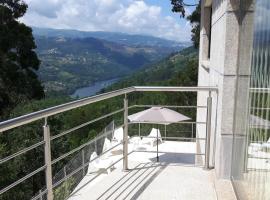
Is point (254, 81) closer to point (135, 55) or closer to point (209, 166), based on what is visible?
point (209, 166)

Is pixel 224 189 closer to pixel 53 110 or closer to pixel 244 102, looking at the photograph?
pixel 244 102

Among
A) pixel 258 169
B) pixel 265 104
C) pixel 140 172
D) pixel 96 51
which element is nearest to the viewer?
pixel 265 104

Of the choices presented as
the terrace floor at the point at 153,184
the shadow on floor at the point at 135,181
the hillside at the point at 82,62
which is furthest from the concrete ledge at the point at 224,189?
the hillside at the point at 82,62

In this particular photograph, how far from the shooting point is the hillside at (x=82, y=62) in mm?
92031

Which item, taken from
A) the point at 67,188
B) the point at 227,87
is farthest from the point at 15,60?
the point at 227,87

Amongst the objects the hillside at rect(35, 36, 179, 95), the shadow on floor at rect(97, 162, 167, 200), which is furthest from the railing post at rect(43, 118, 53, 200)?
the hillside at rect(35, 36, 179, 95)

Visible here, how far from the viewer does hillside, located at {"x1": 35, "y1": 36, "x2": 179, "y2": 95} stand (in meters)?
92.0

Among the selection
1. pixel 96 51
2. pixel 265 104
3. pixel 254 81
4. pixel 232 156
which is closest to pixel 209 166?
pixel 232 156

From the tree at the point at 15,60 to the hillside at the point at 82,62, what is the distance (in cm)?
→ 2978

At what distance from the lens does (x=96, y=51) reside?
17100 cm

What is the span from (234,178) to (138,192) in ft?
3.16

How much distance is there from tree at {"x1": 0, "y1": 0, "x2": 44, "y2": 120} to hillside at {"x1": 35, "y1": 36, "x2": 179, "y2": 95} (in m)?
29.8

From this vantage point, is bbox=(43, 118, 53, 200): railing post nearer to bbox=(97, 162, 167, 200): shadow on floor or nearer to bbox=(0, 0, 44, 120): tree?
bbox=(97, 162, 167, 200): shadow on floor

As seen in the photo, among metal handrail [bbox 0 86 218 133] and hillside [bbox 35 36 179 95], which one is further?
hillside [bbox 35 36 179 95]
